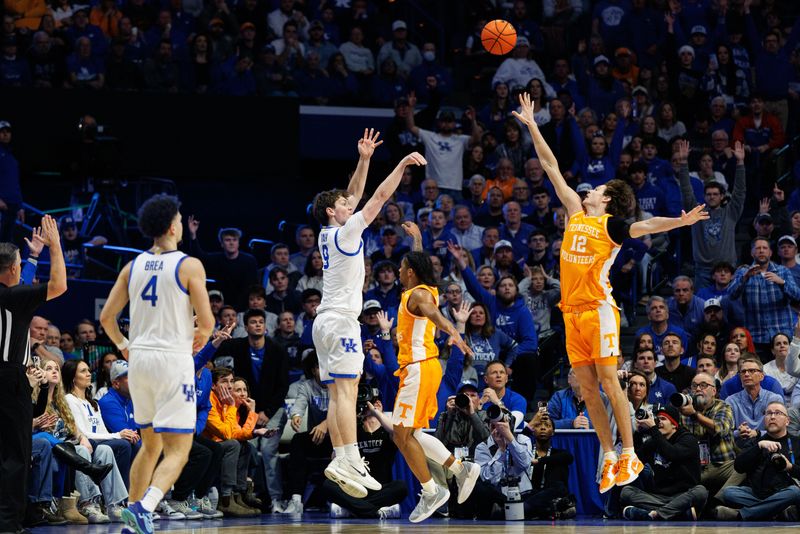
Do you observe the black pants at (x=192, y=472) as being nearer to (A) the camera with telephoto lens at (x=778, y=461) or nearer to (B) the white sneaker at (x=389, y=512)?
(B) the white sneaker at (x=389, y=512)

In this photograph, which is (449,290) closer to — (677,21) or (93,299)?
(93,299)

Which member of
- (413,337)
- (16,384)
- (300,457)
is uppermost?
(413,337)

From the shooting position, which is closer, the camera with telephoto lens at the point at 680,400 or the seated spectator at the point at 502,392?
the camera with telephoto lens at the point at 680,400

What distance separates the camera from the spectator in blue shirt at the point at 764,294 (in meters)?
17.3

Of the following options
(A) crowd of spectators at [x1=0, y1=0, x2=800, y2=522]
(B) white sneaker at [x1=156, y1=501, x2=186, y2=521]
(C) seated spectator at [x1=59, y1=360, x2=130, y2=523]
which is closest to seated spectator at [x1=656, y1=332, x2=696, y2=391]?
(A) crowd of spectators at [x1=0, y1=0, x2=800, y2=522]

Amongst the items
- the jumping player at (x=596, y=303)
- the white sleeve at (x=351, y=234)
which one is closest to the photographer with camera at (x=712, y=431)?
the jumping player at (x=596, y=303)

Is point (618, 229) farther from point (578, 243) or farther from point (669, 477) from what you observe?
point (669, 477)

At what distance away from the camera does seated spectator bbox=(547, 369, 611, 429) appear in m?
15.8

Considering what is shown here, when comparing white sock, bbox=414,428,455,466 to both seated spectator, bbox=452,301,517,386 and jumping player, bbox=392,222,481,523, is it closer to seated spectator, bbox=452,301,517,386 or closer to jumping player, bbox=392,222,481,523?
jumping player, bbox=392,222,481,523

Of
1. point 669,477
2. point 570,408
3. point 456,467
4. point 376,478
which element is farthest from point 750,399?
point 376,478

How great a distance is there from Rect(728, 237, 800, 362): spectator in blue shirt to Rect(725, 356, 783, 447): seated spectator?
6.99 ft

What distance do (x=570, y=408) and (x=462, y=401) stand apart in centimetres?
217

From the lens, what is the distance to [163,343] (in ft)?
32.6

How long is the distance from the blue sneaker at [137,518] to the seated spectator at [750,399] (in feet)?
26.3
